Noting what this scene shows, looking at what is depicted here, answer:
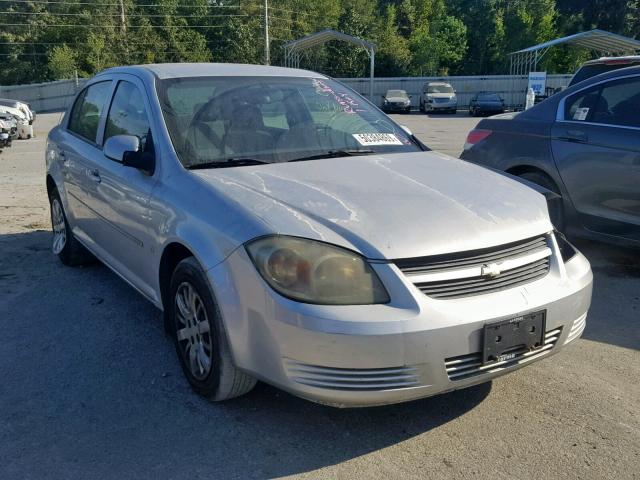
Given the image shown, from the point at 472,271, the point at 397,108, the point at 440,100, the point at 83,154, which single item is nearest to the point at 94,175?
the point at 83,154

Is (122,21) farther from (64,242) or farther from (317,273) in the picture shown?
(317,273)

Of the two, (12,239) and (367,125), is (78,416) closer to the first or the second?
(367,125)

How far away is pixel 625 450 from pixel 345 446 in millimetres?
1238

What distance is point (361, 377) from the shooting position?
8.65 feet

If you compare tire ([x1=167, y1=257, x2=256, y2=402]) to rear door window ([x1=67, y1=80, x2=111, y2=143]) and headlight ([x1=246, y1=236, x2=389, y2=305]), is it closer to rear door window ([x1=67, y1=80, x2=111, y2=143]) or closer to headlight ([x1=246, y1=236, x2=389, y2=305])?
headlight ([x1=246, y1=236, x2=389, y2=305])

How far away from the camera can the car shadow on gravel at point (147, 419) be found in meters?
2.81

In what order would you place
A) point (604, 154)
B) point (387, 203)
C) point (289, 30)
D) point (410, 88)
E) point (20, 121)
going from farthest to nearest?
point (289, 30)
point (410, 88)
point (20, 121)
point (604, 154)
point (387, 203)

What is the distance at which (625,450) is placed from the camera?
2.87 metres

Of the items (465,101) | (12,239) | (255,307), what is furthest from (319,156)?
(465,101)

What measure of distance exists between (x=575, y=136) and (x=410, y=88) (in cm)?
3938

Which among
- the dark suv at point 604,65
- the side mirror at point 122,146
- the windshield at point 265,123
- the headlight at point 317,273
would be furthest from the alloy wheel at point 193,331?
the dark suv at point 604,65

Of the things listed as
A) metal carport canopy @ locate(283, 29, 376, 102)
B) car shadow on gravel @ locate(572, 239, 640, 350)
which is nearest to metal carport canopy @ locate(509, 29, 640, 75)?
metal carport canopy @ locate(283, 29, 376, 102)

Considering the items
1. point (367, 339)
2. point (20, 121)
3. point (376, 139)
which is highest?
point (376, 139)

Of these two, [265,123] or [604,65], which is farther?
[604,65]
